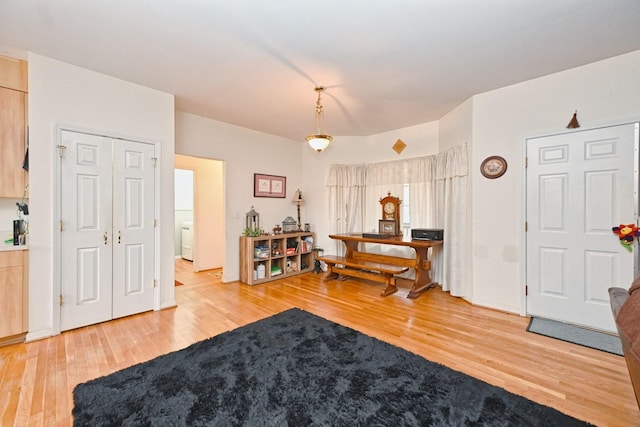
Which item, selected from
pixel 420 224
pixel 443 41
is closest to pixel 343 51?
pixel 443 41

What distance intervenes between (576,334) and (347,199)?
3431 millimetres

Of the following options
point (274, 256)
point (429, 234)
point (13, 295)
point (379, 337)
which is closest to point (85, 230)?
point (13, 295)

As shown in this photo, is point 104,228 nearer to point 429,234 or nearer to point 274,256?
point 274,256

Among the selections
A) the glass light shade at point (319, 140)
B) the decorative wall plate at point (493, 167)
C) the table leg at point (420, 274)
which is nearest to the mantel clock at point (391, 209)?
the table leg at point (420, 274)

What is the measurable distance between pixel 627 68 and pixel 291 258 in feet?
15.8

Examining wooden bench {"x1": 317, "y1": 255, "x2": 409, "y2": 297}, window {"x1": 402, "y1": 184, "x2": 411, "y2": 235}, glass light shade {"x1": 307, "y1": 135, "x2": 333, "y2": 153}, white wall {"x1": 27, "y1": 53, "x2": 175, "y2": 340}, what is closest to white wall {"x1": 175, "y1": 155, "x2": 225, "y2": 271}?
white wall {"x1": 27, "y1": 53, "x2": 175, "y2": 340}

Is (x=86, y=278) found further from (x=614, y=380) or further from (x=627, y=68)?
(x=627, y=68)

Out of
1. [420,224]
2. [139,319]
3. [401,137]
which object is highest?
[401,137]

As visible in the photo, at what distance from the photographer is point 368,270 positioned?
4.36 metres

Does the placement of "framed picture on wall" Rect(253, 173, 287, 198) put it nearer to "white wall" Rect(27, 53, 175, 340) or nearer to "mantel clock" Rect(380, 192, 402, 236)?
"mantel clock" Rect(380, 192, 402, 236)

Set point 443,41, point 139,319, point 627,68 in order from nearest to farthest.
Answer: point 443,41, point 627,68, point 139,319

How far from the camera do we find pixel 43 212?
2479mm

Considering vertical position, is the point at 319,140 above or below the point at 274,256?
above

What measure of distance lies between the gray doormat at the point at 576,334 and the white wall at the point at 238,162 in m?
4.03
